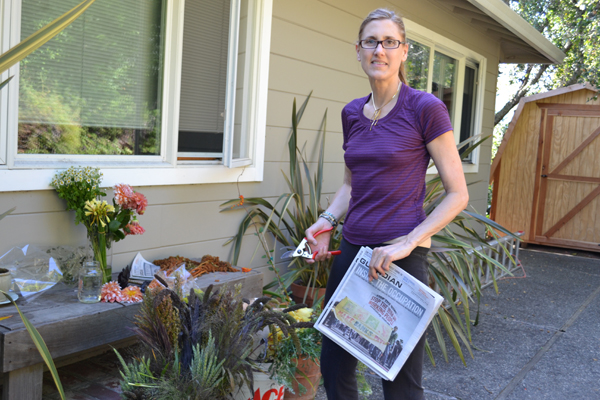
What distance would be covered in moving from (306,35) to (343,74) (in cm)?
60

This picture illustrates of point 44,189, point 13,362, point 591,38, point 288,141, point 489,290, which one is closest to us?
point 13,362

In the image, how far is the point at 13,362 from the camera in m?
1.97

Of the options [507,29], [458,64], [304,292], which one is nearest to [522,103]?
[507,29]

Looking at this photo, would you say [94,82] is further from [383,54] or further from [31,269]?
[383,54]

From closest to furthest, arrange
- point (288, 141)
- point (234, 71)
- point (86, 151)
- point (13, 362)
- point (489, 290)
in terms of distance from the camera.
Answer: point (13, 362)
point (86, 151)
point (234, 71)
point (288, 141)
point (489, 290)

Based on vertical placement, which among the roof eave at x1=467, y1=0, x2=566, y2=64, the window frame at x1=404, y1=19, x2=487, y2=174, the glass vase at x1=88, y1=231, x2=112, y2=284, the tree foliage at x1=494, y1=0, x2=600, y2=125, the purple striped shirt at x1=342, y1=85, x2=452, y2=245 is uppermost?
the tree foliage at x1=494, y1=0, x2=600, y2=125

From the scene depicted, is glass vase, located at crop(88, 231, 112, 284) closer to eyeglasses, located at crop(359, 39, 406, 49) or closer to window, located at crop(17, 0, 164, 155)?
window, located at crop(17, 0, 164, 155)

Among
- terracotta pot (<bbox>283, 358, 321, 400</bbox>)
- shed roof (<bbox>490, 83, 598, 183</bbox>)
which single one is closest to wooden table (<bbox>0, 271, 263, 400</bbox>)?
terracotta pot (<bbox>283, 358, 321, 400</bbox>)

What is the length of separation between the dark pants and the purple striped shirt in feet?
0.28

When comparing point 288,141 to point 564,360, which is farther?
point 288,141

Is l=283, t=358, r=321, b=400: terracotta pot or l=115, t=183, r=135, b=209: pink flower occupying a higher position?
l=115, t=183, r=135, b=209: pink flower

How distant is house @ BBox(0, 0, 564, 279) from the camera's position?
2.54 meters

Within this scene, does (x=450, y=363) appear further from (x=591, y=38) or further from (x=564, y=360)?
(x=591, y=38)

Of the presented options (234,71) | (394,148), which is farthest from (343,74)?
(394,148)
